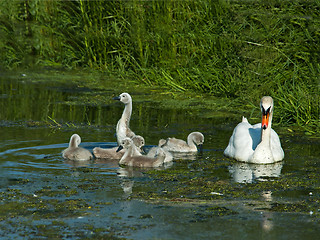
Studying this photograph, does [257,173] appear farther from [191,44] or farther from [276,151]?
[191,44]

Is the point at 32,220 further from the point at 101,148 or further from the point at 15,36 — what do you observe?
the point at 15,36

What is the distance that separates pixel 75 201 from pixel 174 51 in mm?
8927

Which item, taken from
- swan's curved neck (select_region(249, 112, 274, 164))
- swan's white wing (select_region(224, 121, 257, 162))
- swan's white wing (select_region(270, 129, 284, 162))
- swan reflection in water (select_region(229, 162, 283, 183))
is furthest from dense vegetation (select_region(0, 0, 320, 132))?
swan reflection in water (select_region(229, 162, 283, 183))

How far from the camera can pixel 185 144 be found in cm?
942

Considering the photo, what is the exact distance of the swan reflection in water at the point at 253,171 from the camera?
774cm

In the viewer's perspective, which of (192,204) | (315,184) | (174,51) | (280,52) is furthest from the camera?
(174,51)

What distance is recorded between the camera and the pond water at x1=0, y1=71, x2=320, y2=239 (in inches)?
224

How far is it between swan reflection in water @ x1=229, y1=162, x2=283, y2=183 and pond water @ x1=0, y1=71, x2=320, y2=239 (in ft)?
0.05

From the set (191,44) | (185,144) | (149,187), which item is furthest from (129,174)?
(191,44)

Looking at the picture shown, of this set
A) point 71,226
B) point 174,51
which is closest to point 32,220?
point 71,226

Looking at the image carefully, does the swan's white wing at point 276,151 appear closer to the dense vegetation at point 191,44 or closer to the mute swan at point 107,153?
the dense vegetation at point 191,44

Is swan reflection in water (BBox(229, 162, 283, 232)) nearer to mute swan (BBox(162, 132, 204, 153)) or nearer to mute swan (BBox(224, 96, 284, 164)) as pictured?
mute swan (BBox(224, 96, 284, 164))

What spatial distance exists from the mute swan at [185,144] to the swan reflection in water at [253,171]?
0.87m

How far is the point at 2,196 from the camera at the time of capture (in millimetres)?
6672
